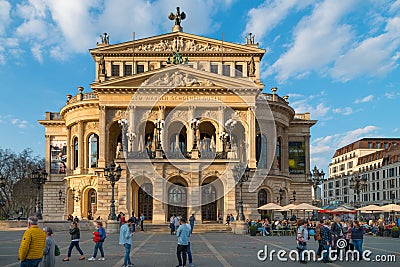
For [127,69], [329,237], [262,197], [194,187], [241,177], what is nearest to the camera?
[329,237]

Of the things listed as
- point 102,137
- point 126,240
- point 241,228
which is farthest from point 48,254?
point 102,137

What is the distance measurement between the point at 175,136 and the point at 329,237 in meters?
45.2

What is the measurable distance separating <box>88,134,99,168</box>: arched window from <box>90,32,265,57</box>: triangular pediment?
11218 mm

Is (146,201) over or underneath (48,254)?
underneath

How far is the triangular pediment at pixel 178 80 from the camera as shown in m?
61.4

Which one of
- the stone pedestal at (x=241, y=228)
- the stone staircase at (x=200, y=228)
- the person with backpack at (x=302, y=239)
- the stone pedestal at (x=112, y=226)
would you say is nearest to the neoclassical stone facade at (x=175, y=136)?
the stone staircase at (x=200, y=228)

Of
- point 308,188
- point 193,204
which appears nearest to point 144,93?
point 193,204

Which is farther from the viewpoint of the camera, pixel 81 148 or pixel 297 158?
pixel 297 158

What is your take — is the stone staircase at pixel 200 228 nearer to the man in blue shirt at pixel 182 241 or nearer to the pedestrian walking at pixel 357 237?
the pedestrian walking at pixel 357 237

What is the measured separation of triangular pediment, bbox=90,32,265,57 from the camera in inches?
2778

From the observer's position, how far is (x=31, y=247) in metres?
11.7

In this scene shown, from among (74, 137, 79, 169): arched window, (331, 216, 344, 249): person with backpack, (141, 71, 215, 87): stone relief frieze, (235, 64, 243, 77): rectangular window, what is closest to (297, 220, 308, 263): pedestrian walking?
(331, 216, 344, 249): person with backpack

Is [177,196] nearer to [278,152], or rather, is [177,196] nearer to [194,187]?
[194,187]

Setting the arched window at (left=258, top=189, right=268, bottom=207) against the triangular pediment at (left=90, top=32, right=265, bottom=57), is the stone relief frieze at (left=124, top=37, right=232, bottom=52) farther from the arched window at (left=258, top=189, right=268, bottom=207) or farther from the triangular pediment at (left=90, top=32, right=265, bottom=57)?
the arched window at (left=258, top=189, right=268, bottom=207)
